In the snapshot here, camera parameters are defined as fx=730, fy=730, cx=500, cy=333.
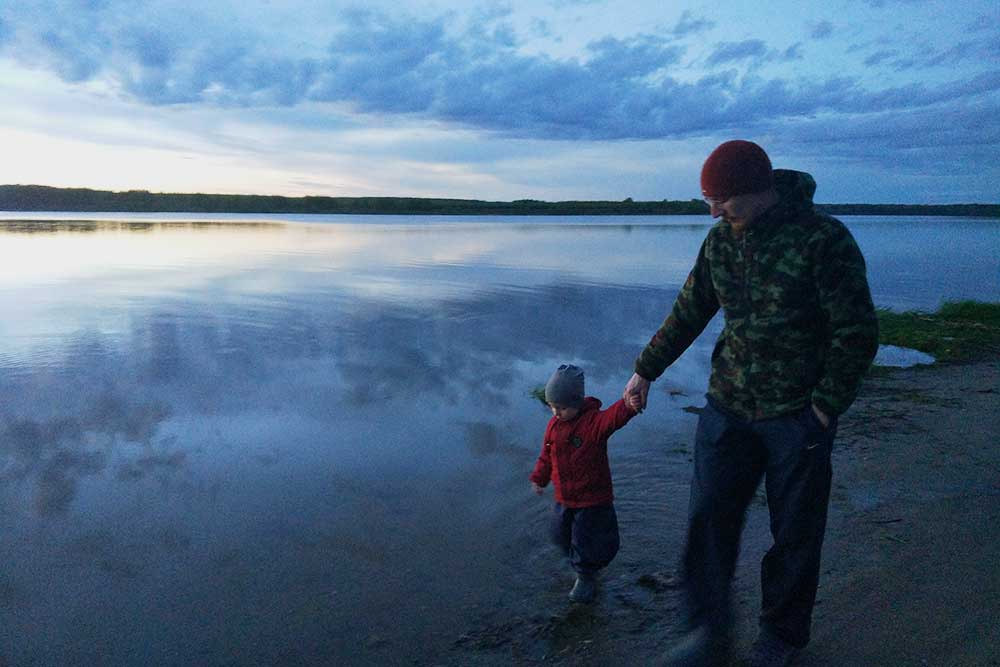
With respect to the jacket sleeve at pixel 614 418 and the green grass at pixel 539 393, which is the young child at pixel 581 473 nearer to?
the jacket sleeve at pixel 614 418

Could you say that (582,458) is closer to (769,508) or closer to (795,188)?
(769,508)

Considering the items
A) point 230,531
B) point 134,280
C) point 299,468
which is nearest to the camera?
point 230,531

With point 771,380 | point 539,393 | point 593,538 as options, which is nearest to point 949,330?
point 539,393

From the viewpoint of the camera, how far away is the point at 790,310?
299 cm

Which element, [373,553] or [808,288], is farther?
[373,553]

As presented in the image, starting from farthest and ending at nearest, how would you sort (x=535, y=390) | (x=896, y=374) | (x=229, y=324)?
(x=229, y=324)
(x=896, y=374)
(x=535, y=390)

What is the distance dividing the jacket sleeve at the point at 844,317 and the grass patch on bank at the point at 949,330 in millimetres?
9250

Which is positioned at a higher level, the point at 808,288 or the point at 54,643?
the point at 808,288

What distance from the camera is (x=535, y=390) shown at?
27.1 ft

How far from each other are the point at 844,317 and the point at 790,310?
8.5 inches

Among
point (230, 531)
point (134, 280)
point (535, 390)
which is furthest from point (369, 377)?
point (134, 280)

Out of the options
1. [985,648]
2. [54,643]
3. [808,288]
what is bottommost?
[54,643]

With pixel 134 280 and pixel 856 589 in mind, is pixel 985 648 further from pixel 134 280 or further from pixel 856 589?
pixel 134 280

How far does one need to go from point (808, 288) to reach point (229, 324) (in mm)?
10318
